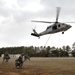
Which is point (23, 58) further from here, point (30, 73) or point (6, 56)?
point (6, 56)

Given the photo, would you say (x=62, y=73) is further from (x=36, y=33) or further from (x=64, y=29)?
(x=36, y=33)

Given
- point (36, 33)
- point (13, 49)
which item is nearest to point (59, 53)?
point (13, 49)

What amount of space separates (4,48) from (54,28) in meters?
143

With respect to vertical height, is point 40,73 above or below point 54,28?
below

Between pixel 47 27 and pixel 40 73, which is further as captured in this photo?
pixel 47 27

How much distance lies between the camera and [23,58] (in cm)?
3209

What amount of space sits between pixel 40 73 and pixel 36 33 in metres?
20.1

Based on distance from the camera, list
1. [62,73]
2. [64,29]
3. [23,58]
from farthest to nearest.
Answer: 1. [64,29]
2. [23,58]
3. [62,73]

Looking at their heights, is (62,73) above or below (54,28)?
below

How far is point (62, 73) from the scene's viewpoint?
2616 cm

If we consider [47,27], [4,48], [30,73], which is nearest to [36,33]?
A: [47,27]

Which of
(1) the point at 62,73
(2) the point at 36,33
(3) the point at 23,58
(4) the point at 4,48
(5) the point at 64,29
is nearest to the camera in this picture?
(1) the point at 62,73

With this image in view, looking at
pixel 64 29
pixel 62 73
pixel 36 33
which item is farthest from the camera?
pixel 36 33

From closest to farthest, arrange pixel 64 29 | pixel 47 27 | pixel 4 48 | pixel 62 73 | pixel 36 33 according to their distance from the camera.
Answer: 1. pixel 62 73
2. pixel 64 29
3. pixel 47 27
4. pixel 36 33
5. pixel 4 48
